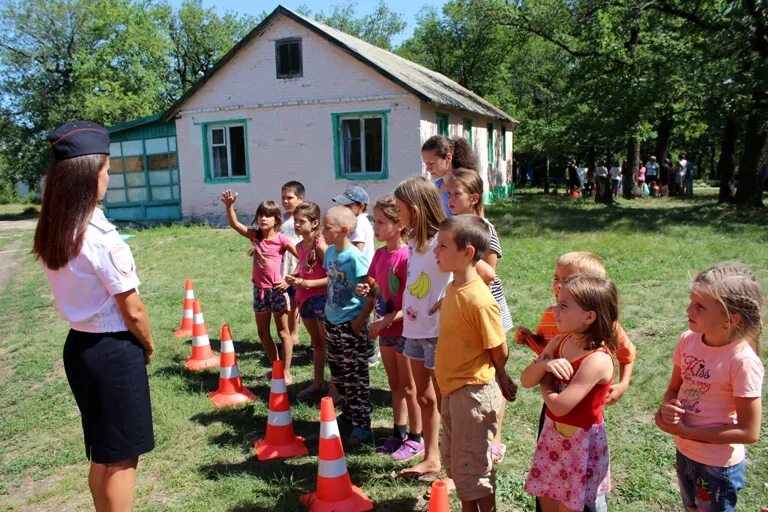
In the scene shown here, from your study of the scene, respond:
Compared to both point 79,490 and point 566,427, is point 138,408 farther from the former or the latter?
point 566,427

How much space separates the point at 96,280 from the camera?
2.77 m

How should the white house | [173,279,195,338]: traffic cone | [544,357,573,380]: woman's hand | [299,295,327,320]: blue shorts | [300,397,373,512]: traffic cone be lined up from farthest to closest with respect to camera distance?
the white house < [173,279,195,338]: traffic cone < [299,295,327,320]: blue shorts < [300,397,373,512]: traffic cone < [544,357,573,380]: woman's hand

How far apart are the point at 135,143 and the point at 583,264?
20.4m

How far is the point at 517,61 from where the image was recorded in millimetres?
42500

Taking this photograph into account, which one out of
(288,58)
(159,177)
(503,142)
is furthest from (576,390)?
(503,142)

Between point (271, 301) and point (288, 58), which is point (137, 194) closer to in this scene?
point (288, 58)

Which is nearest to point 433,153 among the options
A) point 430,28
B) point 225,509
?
point 225,509

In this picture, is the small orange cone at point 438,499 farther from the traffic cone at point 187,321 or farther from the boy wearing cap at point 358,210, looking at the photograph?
the traffic cone at point 187,321

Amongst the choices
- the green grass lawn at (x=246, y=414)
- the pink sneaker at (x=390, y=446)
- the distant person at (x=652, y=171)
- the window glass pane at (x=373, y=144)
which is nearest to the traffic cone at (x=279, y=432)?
the green grass lawn at (x=246, y=414)

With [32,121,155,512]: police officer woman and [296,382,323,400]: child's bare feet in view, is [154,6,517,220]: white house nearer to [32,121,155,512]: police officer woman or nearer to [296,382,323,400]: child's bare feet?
[296,382,323,400]: child's bare feet

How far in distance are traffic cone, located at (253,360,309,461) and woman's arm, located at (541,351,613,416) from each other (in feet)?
7.39

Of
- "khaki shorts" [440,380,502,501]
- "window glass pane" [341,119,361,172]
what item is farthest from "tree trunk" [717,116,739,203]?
"khaki shorts" [440,380,502,501]

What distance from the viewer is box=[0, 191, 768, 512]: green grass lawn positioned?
3627mm

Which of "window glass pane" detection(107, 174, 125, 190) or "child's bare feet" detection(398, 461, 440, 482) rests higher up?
"window glass pane" detection(107, 174, 125, 190)
